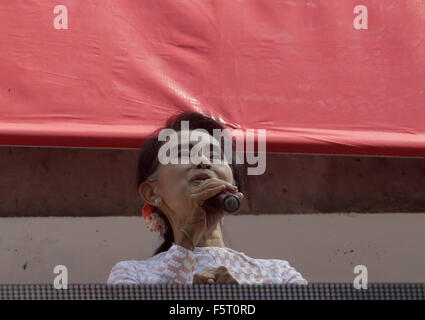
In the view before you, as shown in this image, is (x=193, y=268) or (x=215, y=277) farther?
(x=193, y=268)

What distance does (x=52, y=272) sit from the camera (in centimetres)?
216

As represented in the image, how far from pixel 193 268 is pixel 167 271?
6cm

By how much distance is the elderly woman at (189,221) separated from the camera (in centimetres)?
137

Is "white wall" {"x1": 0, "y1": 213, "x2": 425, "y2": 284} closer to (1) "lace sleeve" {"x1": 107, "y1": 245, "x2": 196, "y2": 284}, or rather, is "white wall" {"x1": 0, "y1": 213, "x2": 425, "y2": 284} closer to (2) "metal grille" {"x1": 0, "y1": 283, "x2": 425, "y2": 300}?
(1) "lace sleeve" {"x1": 107, "y1": 245, "x2": 196, "y2": 284}

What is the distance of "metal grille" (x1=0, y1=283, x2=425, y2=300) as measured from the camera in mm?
915

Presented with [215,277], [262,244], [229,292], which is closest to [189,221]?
[215,277]

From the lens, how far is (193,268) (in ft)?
4.56

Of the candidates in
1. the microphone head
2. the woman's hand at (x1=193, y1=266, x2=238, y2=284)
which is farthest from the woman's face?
the woman's hand at (x1=193, y1=266, x2=238, y2=284)

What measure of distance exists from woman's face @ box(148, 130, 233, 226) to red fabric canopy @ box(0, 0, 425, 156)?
474 mm

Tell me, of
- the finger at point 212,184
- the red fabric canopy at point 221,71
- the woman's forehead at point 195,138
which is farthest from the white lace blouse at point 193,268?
the red fabric canopy at point 221,71

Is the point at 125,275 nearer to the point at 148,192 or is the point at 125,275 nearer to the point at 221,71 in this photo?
the point at 148,192
